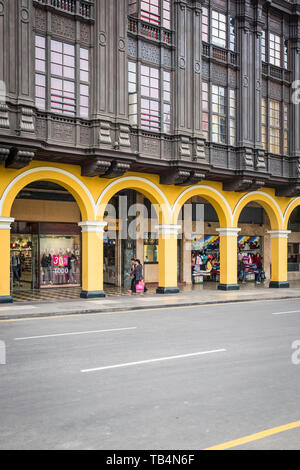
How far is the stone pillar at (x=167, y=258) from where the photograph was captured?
22.0m

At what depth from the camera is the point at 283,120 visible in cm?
2681

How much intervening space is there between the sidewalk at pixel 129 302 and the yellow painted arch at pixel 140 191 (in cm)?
348

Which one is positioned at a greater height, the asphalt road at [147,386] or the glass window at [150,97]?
the glass window at [150,97]

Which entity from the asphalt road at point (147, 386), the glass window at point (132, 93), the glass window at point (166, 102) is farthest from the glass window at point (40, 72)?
the asphalt road at point (147, 386)

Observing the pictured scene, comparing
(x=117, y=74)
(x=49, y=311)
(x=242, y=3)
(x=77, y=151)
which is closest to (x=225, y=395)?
(x=49, y=311)

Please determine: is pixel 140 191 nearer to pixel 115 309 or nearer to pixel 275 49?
pixel 115 309

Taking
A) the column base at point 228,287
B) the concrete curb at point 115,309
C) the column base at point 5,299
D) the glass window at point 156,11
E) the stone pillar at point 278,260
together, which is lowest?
the concrete curb at point 115,309

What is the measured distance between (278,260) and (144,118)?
446 inches

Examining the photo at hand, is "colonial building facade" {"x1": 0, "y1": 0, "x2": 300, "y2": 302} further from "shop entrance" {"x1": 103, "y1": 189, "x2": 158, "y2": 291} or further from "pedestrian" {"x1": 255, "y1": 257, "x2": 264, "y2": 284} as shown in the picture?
"pedestrian" {"x1": 255, "y1": 257, "x2": 264, "y2": 284}

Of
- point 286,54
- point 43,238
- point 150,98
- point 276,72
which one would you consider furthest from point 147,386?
point 286,54

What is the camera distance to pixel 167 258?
22.1m

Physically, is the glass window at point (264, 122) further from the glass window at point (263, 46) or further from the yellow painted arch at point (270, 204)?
the yellow painted arch at point (270, 204)

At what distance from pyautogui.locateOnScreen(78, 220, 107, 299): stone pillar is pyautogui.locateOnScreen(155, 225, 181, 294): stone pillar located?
3.26 meters
